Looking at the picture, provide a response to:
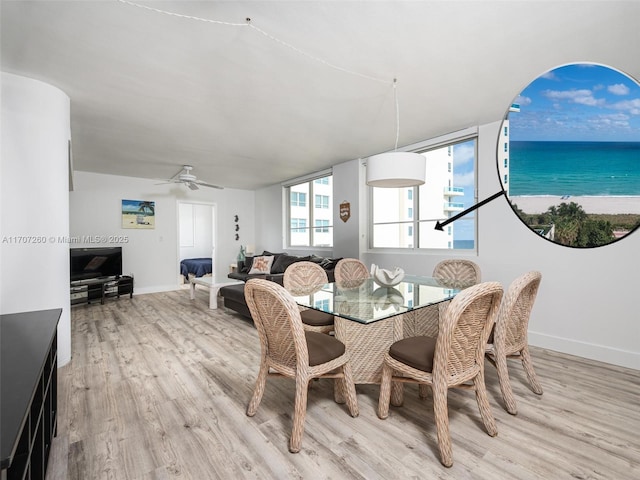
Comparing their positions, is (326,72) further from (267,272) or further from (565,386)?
(267,272)

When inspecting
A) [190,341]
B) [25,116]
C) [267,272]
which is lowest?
[190,341]

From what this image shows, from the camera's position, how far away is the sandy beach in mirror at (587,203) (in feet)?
8.43

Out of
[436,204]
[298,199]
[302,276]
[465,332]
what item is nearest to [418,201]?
[436,204]

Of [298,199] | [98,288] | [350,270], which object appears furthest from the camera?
[298,199]

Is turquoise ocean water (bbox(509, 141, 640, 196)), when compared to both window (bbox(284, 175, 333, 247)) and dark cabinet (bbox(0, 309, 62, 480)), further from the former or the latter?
dark cabinet (bbox(0, 309, 62, 480))

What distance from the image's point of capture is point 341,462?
1.54 m

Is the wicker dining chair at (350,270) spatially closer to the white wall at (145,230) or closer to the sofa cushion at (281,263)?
the sofa cushion at (281,263)

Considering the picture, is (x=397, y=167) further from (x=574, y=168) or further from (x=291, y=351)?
(x=574, y=168)

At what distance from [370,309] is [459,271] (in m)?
1.64

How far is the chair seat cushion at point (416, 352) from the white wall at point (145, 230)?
20.3 feet

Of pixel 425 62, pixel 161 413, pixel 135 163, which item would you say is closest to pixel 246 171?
pixel 135 163

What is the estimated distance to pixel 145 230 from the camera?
6.47 metres

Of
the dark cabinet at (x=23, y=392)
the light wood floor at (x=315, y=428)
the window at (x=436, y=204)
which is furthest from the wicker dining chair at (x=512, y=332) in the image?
the dark cabinet at (x=23, y=392)

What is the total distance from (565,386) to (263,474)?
2299 millimetres
